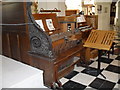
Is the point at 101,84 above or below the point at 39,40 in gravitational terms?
below

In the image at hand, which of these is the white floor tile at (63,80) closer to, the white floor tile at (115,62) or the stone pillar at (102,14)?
the white floor tile at (115,62)

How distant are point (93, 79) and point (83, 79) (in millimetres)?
198

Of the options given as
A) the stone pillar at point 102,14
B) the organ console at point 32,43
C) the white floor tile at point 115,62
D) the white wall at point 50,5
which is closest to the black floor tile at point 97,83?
the organ console at point 32,43

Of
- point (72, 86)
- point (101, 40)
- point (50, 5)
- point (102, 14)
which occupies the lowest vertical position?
point (72, 86)

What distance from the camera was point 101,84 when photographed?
98.3 inches

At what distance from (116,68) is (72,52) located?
1.33 m

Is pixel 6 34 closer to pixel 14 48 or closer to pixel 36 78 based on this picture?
pixel 14 48

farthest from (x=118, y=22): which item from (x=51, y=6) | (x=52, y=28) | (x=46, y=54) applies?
(x=46, y=54)

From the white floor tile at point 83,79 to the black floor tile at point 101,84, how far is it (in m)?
0.09

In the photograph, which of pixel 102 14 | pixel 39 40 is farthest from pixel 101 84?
pixel 102 14

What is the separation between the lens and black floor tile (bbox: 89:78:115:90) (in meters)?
2.40

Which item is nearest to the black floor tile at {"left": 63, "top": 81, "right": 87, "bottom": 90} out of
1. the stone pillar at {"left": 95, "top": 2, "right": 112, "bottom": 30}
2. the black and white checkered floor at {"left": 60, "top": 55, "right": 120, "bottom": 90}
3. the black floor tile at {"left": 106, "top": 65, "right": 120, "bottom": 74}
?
the black and white checkered floor at {"left": 60, "top": 55, "right": 120, "bottom": 90}

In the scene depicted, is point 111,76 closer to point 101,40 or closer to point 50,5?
point 101,40

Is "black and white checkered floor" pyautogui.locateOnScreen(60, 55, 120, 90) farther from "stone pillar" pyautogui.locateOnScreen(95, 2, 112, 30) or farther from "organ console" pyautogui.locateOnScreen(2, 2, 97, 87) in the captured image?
"stone pillar" pyautogui.locateOnScreen(95, 2, 112, 30)
